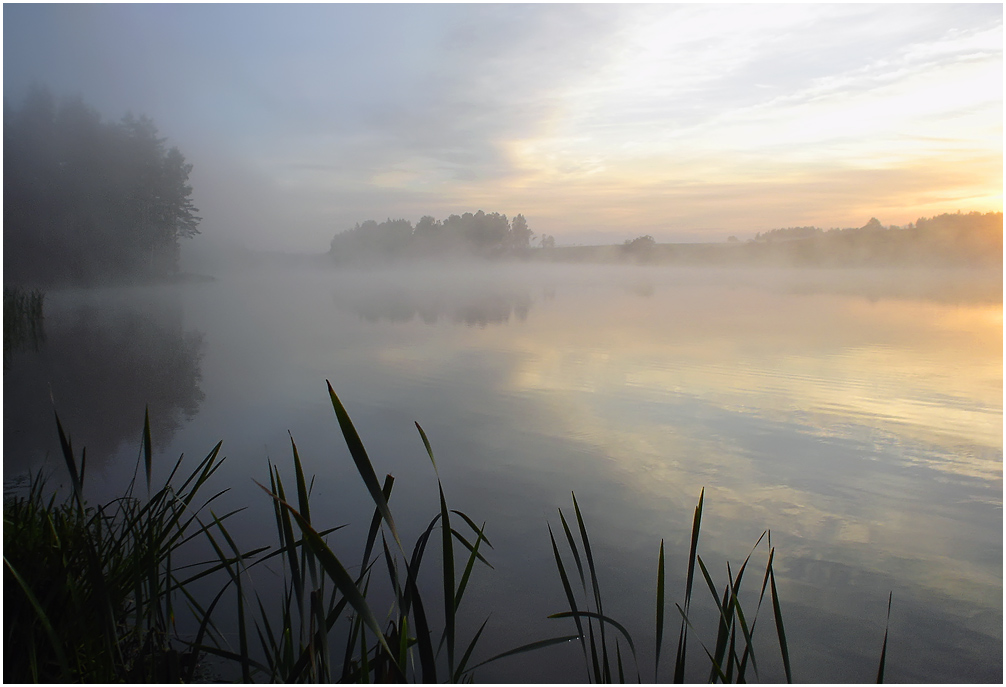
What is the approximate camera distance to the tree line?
22016 millimetres

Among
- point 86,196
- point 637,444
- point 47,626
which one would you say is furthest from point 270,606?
point 86,196

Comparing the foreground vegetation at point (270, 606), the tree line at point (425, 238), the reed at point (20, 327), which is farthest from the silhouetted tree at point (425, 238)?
the foreground vegetation at point (270, 606)

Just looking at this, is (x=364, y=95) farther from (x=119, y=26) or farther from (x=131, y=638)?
(x=131, y=638)

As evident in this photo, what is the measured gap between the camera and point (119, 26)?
1355cm

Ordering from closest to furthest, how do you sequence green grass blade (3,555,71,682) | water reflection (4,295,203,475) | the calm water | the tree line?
green grass blade (3,555,71,682) < the calm water < water reflection (4,295,203,475) < the tree line

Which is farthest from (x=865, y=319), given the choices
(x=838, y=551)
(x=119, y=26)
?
(x=119, y=26)

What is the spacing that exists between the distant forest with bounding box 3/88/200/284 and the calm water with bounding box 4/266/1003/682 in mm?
5069

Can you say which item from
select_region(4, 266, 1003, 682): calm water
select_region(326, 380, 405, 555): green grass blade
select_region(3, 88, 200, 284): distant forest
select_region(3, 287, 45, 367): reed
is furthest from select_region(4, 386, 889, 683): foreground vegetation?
select_region(3, 88, 200, 284): distant forest

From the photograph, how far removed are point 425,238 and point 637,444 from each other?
20916mm

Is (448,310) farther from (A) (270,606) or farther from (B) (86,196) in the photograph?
(A) (270,606)

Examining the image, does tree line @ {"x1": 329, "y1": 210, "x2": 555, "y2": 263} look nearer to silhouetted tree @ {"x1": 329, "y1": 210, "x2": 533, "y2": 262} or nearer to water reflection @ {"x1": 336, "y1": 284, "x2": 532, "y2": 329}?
silhouetted tree @ {"x1": 329, "y1": 210, "x2": 533, "y2": 262}

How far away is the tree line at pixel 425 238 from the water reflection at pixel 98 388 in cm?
1321

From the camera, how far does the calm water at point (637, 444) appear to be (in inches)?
80.7

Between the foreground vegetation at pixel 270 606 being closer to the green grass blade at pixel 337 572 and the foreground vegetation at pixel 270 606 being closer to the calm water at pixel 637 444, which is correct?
the green grass blade at pixel 337 572
